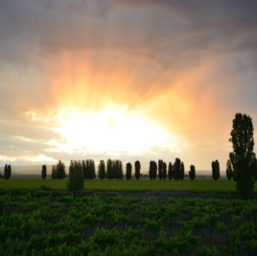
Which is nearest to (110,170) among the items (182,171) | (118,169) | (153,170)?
(118,169)

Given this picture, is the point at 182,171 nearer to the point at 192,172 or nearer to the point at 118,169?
the point at 192,172

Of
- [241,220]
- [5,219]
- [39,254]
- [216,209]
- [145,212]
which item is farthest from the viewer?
[216,209]

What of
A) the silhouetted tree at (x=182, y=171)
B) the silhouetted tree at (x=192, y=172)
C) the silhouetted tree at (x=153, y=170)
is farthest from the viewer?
the silhouetted tree at (x=153, y=170)

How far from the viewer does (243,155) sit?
37.3 meters

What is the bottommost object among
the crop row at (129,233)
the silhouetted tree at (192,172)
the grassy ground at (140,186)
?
the crop row at (129,233)

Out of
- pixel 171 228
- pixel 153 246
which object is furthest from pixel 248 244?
pixel 171 228

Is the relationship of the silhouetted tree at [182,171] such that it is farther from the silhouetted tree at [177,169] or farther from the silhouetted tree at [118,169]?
the silhouetted tree at [118,169]

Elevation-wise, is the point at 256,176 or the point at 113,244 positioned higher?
the point at 256,176

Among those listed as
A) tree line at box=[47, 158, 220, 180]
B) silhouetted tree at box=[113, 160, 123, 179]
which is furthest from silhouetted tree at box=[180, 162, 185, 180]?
silhouetted tree at box=[113, 160, 123, 179]

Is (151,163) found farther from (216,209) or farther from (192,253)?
(192,253)

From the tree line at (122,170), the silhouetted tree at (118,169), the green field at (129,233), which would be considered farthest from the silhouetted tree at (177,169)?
the green field at (129,233)

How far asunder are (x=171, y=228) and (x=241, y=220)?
476 centimetres

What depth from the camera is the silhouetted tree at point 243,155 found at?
3616 cm

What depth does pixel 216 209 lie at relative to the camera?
74.8ft
